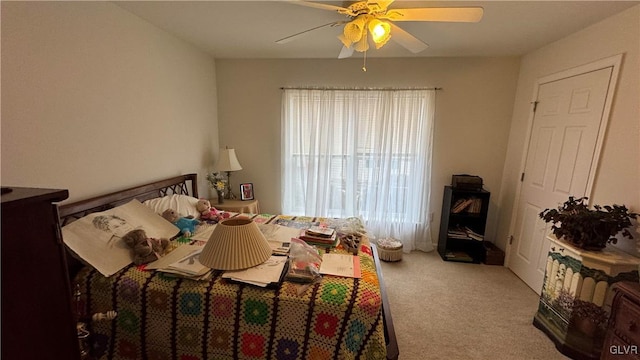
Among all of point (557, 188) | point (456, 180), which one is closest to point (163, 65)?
point (456, 180)

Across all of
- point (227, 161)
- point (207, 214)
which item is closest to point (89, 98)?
point (207, 214)

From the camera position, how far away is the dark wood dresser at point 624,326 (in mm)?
1366

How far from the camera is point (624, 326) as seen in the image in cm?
143

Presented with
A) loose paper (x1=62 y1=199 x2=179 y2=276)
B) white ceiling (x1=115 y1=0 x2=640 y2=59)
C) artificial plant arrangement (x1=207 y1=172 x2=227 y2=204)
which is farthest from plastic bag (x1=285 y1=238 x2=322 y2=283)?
white ceiling (x1=115 y1=0 x2=640 y2=59)

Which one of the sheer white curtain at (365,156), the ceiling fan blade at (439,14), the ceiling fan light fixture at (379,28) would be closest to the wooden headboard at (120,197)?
the sheer white curtain at (365,156)

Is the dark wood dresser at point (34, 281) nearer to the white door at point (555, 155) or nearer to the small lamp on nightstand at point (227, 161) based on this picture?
the small lamp on nightstand at point (227, 161)

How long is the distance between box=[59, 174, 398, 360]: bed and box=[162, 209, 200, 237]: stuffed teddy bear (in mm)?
542

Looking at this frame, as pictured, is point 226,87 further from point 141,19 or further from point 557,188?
point 557,188

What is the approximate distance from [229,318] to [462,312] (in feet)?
6.58

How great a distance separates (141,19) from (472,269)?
4175mm

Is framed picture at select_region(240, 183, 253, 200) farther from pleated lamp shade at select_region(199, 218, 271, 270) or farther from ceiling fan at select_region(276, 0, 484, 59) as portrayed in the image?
ceiling fan at select_region(276, 0, 484, 59)

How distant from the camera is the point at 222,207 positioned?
3104mm

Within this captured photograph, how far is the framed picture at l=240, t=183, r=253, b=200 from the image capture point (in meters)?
3.49

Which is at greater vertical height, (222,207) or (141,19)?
(141,19)
